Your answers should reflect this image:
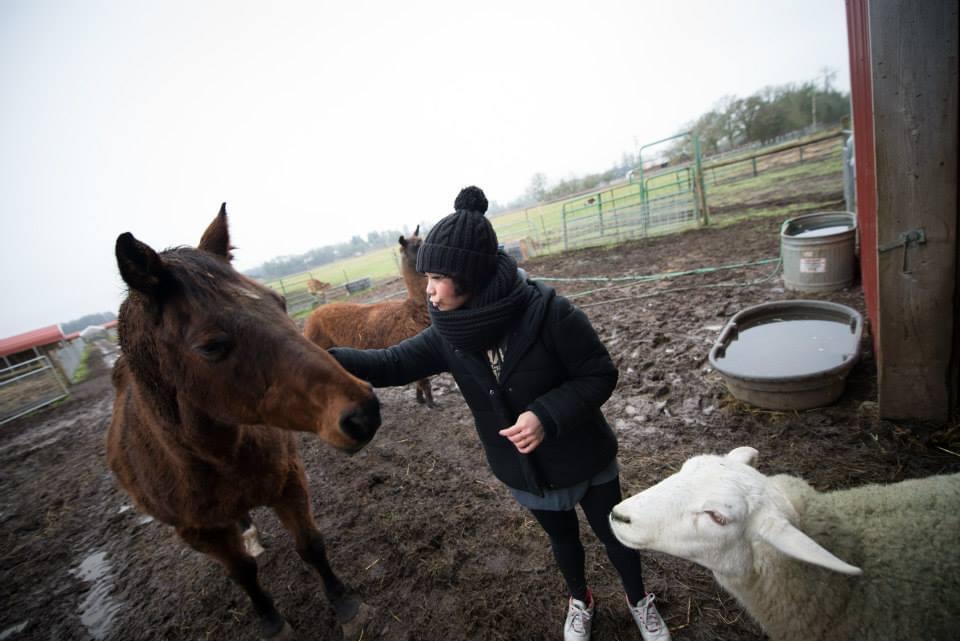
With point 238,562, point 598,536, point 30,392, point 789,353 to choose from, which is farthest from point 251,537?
point 30,392

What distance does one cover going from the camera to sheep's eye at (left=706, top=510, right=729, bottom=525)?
1522 millimetres

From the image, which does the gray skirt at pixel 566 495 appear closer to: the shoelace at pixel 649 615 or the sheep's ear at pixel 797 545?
A: the sheep's ear at pixel 797 545

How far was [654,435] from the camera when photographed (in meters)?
3.74

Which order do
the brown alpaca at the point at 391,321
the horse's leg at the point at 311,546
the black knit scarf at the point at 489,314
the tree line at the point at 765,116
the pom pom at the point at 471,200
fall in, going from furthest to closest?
the tree line at the point at 765,116, the brown alpaca at the point at 391,321, the horse's leg at the point at 311,546, the pom pom at the point at 471,200, the black knit scarf at the point at 489,314

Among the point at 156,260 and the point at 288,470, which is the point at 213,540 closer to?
the point at 288,470

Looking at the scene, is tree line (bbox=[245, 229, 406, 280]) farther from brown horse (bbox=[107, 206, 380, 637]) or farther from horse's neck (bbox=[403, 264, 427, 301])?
brown horse (bbox=[107, 206, 380, 637])

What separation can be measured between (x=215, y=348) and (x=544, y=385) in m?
1.44

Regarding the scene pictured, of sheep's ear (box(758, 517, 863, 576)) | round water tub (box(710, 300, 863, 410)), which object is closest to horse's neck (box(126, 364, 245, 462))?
sheep's ear (box(758, 517, 863, 576))

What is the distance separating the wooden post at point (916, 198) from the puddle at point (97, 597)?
273 inches

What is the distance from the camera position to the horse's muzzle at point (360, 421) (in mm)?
1439

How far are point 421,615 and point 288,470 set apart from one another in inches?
55.1

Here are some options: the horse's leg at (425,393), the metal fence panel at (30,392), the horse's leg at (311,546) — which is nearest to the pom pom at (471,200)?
the horse's leg at (311,546)

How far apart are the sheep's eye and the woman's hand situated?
772 millimetres

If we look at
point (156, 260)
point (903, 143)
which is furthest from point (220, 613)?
point (903, 143)
